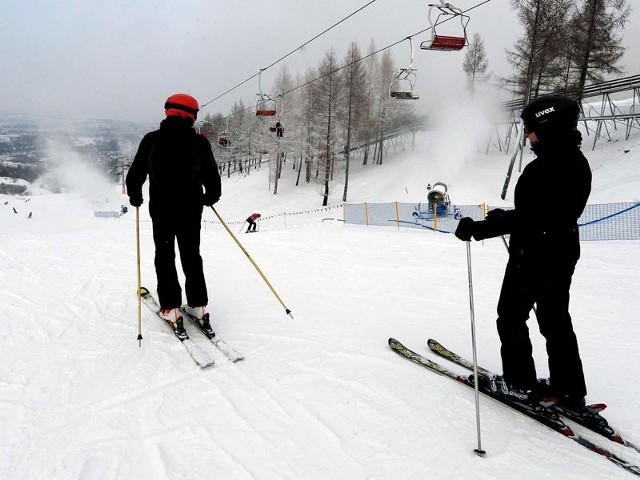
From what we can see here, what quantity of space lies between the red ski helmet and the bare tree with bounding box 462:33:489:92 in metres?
42.5

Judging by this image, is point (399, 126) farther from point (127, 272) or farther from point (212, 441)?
point (212, 441)

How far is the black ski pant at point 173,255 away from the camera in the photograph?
12.4ft

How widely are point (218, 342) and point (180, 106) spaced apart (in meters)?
2.12

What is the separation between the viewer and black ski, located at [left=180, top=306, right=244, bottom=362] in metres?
3.29

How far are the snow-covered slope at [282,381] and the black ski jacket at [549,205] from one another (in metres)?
1.12

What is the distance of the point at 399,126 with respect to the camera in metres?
47.5

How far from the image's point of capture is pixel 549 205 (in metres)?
2.40

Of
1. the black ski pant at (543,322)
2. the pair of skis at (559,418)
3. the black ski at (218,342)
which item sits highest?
the black ski pant at (543,322)

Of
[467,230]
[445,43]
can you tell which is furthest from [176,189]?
[445,43]

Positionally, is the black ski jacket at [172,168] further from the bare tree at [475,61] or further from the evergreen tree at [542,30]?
the bare tree at [475,61]

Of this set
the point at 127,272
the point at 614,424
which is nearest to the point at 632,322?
the point at 614,424

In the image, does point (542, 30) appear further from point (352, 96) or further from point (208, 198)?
point (208, 198)

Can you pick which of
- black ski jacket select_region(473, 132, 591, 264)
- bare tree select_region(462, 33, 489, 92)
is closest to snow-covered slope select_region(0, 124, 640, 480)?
black ski jacket select_region(473, 132, 591, 264)

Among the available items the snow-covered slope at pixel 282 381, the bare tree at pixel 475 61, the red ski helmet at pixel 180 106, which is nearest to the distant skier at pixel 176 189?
the red ski helmet at pixel 180 106
